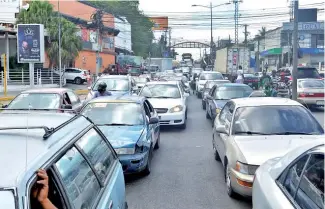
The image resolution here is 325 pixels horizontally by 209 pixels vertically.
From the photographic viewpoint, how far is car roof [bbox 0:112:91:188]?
7.40 ft

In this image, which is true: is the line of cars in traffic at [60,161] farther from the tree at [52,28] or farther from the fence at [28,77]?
the tree at [52,28]

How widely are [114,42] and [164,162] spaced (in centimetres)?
5995

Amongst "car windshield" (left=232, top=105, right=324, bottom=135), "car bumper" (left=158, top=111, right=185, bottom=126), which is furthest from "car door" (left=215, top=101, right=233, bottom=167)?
"car bumper" (left=158, top=111, right=185, bottom=126)

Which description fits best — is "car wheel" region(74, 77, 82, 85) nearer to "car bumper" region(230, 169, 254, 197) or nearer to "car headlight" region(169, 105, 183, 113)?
"car headlight" region(169, 105, 183, 113)

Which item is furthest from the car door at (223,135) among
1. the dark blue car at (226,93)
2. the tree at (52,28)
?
the tree at (52,28)

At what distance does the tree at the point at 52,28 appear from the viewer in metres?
39.7

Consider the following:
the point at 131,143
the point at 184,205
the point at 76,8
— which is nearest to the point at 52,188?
the point at 184,205

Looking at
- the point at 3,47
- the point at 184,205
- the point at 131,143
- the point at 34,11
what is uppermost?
the point at 34,11

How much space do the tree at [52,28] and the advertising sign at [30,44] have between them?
9.25 metres

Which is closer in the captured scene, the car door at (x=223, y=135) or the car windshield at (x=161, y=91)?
the car door at (x=223, y=135)

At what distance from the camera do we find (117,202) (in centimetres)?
360

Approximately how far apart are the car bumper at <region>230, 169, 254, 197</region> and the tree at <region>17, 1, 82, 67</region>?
1397 inches

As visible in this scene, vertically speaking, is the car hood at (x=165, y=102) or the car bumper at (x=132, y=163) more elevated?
the car hood at (x=165, y=102)

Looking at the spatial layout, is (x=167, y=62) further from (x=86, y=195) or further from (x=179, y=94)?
(x=86, y=195)
